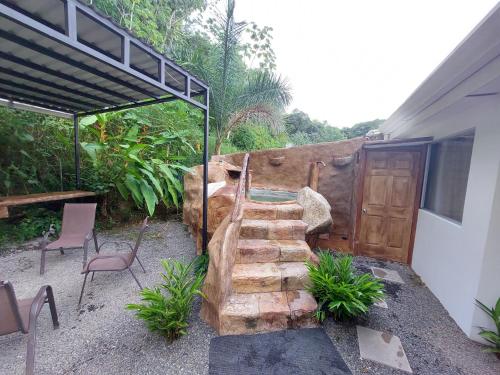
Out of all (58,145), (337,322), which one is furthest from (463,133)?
(58,145)

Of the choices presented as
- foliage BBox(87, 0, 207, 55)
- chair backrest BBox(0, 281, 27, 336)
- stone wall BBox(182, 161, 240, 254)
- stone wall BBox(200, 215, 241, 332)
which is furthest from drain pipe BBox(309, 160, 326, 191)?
foliage BBox(87, 0, 207, 55)

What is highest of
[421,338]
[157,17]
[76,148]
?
[157,17]

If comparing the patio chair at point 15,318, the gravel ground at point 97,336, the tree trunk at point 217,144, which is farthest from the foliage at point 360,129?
the patio chair at point 15,318

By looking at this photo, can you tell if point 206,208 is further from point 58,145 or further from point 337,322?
point 58,145

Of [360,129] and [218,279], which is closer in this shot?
[218,279]

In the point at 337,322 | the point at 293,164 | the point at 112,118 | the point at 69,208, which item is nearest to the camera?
the point at 337,322

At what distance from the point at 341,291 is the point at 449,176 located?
8.17 feet

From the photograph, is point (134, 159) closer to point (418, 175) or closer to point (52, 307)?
point (52, 307)

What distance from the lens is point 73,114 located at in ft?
13.4

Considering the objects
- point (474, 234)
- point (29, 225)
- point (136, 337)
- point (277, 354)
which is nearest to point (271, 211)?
point (277, 354)

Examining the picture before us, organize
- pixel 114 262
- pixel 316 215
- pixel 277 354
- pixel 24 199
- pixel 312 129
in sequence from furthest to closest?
1. pixel 312 129
2. pixel 316 215
3. pixel 24 199
4. pixel 114 262
5. pixel 277 354

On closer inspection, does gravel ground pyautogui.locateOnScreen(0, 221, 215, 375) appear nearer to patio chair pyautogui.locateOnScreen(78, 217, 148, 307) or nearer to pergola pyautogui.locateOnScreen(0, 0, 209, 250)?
patio chair pyautogui.locateOnScreen(78, 217, 148, 307)

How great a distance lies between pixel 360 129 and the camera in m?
17.1

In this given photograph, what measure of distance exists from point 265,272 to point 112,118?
15.8 ft
